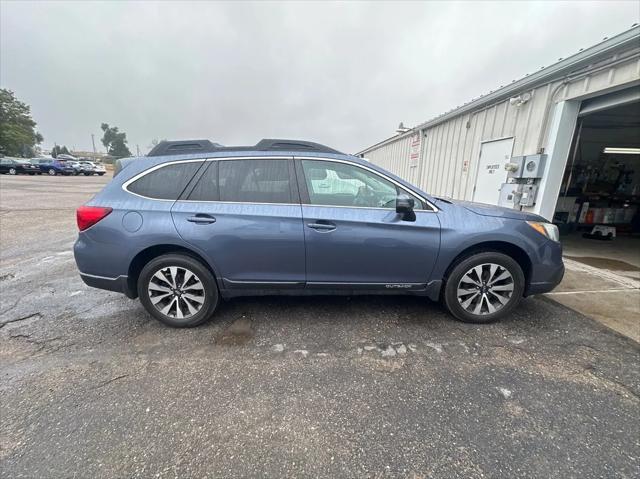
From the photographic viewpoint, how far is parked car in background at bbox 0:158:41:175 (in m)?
27.6

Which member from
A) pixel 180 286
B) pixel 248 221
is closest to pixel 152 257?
pixel 180 286

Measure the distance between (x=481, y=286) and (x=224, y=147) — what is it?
300cm

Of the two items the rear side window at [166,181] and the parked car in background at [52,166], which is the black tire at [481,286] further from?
the parked car in background at [52,166]

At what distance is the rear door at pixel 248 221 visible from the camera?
8.66 ft

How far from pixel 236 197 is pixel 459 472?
2.55 m

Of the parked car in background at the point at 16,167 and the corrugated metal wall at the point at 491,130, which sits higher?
the corrugated metal wall at the point at 491,130

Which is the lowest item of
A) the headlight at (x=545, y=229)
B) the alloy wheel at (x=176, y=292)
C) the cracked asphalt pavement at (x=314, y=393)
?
the cracked asphalt pavement at (x=314, y=393)

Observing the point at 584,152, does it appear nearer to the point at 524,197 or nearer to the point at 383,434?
the point at 524,197

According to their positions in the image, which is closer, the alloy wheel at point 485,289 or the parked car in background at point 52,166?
the alloy wheel at point 485,289

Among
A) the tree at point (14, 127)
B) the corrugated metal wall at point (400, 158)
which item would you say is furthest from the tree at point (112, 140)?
the corrugated metal wall at point (400, 158)

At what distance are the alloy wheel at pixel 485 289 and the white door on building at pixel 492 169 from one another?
438cm

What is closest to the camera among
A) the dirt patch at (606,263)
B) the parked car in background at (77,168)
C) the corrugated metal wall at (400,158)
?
the dirt patch at (606,263)

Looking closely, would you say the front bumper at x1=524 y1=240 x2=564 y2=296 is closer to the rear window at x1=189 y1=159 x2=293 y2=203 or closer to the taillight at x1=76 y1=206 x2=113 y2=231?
the rear window at x1=189 y1=159 x2=293 y2=203

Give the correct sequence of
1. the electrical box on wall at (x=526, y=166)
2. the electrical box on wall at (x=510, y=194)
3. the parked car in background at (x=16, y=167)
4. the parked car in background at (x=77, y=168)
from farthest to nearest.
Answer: the parked car in background at (x=77, y=168) < the parked car in background at (x=16, y=167) < the electrical box on wall at (x=510, y=194) < the electrical box on wall at (x=526, y=166)
